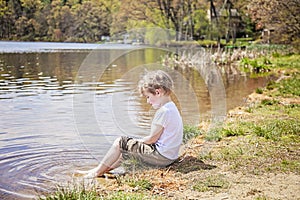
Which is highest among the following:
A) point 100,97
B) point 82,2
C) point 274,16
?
point 82,2

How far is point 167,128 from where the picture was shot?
488cm

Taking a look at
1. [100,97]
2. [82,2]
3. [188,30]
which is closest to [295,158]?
[100,97]

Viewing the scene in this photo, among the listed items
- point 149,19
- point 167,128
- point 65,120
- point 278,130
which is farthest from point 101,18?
point 167,128

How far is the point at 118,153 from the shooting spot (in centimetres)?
486

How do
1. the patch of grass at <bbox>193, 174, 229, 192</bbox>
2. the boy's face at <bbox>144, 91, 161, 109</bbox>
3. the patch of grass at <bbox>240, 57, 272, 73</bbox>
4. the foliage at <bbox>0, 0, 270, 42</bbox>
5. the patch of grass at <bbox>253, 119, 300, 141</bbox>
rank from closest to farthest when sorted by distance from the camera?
the patch of grass at <bbox>193, 174, 229, 192</bbox>
the boy's face at <bbox>144, 91, 161, 109</bbox>
the patch of grass at <bbox>253, 119, 300, 141</bbox>
the patch of grass at <bbox>240, 57, 272, 73</bbox>
the foliage at <bbox>0, 0, 270, 42</bbox>

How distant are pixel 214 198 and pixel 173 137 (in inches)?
46.2

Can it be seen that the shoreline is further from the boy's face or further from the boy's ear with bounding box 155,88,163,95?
the boy's ear with bounding box 155,88,163,95

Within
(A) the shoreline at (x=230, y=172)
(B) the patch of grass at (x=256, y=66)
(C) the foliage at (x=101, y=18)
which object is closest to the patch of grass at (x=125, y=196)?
(A) the shoreline at (x=230, y=172)

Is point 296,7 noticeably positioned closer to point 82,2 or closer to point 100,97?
point 100,97

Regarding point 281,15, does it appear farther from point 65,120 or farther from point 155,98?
point 155,98

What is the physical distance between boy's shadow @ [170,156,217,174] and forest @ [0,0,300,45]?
17.2 m

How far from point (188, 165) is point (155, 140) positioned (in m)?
0.47

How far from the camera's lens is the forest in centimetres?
2595

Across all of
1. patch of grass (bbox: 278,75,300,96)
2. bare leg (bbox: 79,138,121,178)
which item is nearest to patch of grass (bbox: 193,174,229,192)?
bare leg (bbox: 79,138,121,178)
